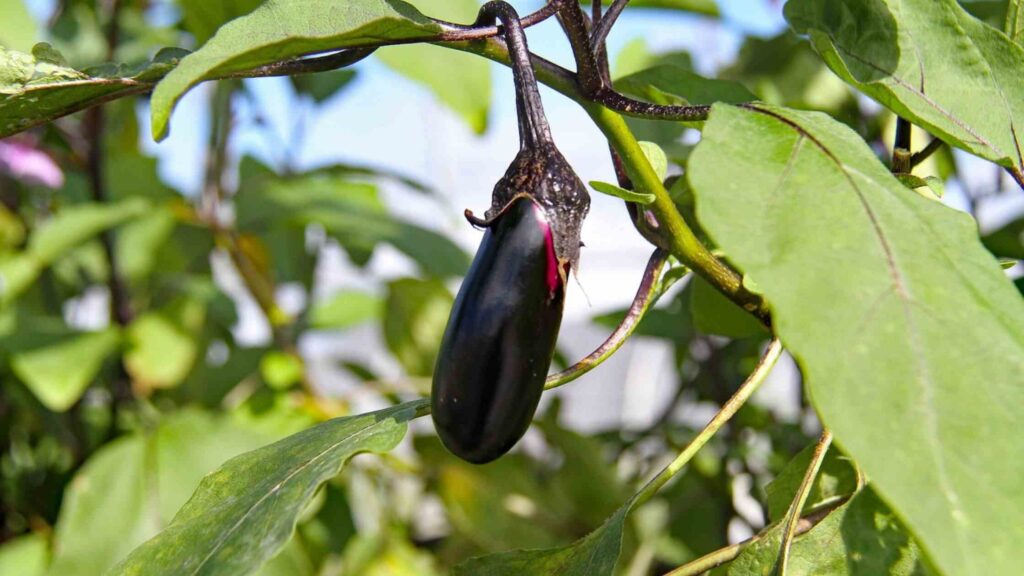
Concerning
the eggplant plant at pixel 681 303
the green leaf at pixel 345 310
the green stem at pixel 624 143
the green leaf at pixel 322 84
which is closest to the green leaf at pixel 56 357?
the eggplant plant at pixel 681 303

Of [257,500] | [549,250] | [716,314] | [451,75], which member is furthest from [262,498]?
[451,75]

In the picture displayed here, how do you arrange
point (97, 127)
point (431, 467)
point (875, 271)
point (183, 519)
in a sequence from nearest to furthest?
point (875, 271), point (183, 519), point (97, 127), point (431, 467)

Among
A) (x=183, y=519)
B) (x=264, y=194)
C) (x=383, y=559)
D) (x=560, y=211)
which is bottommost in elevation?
(x=383, y=559)

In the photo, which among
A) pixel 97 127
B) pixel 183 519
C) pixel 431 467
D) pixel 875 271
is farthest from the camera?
pixel 431 467

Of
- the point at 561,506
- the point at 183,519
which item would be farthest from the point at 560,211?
the point at 561,506

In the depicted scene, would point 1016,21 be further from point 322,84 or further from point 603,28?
point 322,84

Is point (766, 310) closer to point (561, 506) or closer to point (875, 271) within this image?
A: point (875, 271)
